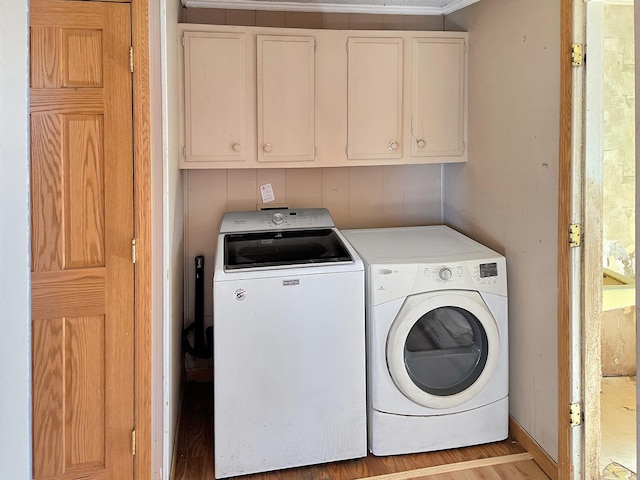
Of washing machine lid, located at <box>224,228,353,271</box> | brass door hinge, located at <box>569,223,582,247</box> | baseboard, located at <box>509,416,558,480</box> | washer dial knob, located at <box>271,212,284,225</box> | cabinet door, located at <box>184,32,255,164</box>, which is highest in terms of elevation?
cabinet door, located at <box>184,32,255,164</box>

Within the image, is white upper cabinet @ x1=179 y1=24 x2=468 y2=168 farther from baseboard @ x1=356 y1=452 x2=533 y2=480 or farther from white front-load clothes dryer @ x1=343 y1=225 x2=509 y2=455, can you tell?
baseboard @ x1=356 y1=452 x2=533 y2=480

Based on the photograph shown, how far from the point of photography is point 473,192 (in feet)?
9.08

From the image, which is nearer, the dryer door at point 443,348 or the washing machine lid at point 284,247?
the dryer door at point 443,348

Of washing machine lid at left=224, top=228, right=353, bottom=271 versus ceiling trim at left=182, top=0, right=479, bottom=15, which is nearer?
washing machine lid at left=224, top=228, right=353, bottom=271

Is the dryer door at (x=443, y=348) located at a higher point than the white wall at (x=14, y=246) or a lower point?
lower

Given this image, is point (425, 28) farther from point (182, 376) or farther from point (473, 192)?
point (182, 376)

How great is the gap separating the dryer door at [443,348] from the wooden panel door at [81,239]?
1134mm

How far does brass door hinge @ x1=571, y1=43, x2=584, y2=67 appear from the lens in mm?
1843

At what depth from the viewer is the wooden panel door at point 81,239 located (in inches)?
67.0

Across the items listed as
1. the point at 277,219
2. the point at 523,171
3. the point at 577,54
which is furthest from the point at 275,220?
the point at 577,54

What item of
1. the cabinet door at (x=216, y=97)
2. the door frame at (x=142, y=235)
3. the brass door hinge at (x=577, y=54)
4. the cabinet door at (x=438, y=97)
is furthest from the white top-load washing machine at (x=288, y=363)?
the brass door hinge at (x=577, y=54)

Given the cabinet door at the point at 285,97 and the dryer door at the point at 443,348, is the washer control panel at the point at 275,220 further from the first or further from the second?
the dryer door at the point at 443,348

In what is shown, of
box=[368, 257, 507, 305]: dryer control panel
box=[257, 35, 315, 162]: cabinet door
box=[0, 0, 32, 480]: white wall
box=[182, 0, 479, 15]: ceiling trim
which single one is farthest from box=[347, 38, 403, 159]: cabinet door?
box=[0, 0, 32, 480]: white wall

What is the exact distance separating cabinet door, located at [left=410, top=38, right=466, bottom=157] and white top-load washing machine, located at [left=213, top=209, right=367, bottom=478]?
36.8 inches
